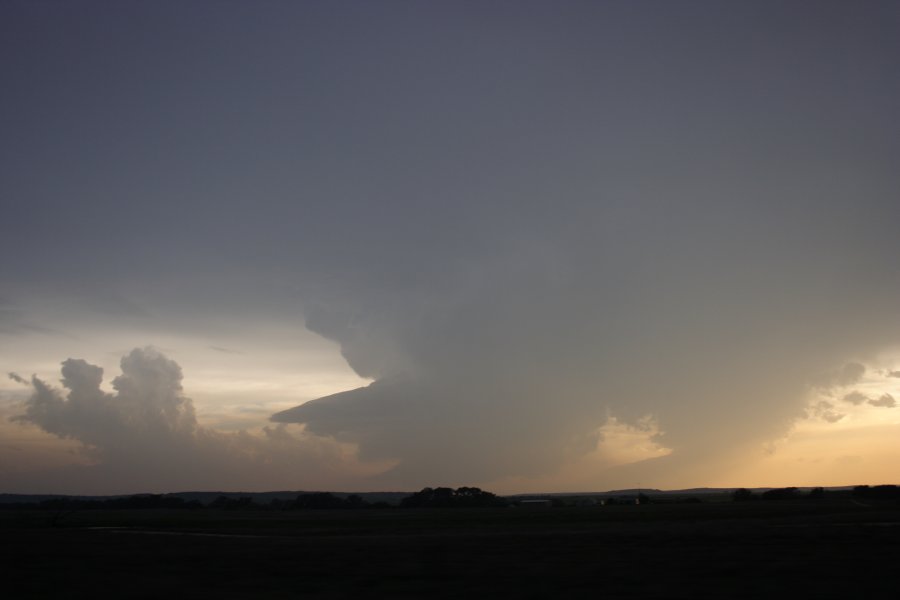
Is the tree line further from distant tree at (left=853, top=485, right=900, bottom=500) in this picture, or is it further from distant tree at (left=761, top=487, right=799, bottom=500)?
distant tree at (left=853, top=485, right=900, bottom=500)

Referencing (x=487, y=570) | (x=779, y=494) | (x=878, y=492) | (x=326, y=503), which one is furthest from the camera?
(x=326, y=503)

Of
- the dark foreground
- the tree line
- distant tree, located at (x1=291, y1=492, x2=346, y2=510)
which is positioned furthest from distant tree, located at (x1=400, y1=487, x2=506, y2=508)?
the dark foreground

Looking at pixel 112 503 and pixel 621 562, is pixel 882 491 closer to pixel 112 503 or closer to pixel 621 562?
pixel 621 562

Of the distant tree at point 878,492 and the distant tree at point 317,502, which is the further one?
the distant tree at point 317,502

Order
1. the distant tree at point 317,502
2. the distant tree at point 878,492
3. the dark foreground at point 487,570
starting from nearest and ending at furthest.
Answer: the dark foreground at point 487,570 → the distant tree at point 878,492 → the distant tree at point 317,502

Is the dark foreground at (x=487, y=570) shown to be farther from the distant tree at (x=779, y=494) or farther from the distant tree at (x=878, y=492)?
the distant tree at (x=779, y=494)

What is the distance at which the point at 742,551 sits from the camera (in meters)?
18.1

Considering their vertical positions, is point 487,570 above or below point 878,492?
below

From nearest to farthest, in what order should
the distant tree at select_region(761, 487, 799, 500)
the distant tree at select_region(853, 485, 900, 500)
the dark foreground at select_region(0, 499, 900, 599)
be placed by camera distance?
the dark foreground at select_region(0, 499, 900, 599)
the distant tree at select_region(853, 485, 900, 500)
the distant tree at select_region(761, 487, 799, 500)

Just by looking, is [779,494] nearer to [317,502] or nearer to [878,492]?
[878,492]

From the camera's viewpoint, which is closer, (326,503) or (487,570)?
(487,570)

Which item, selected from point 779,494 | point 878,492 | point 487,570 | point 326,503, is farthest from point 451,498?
point 487,570

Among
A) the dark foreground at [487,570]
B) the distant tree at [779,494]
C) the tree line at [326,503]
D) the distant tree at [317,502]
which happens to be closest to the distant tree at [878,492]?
the distant tree at [779,494]

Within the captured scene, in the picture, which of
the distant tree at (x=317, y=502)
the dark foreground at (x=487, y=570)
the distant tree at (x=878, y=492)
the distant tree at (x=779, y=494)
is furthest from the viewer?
the distant tree at (x=317, y=502)
